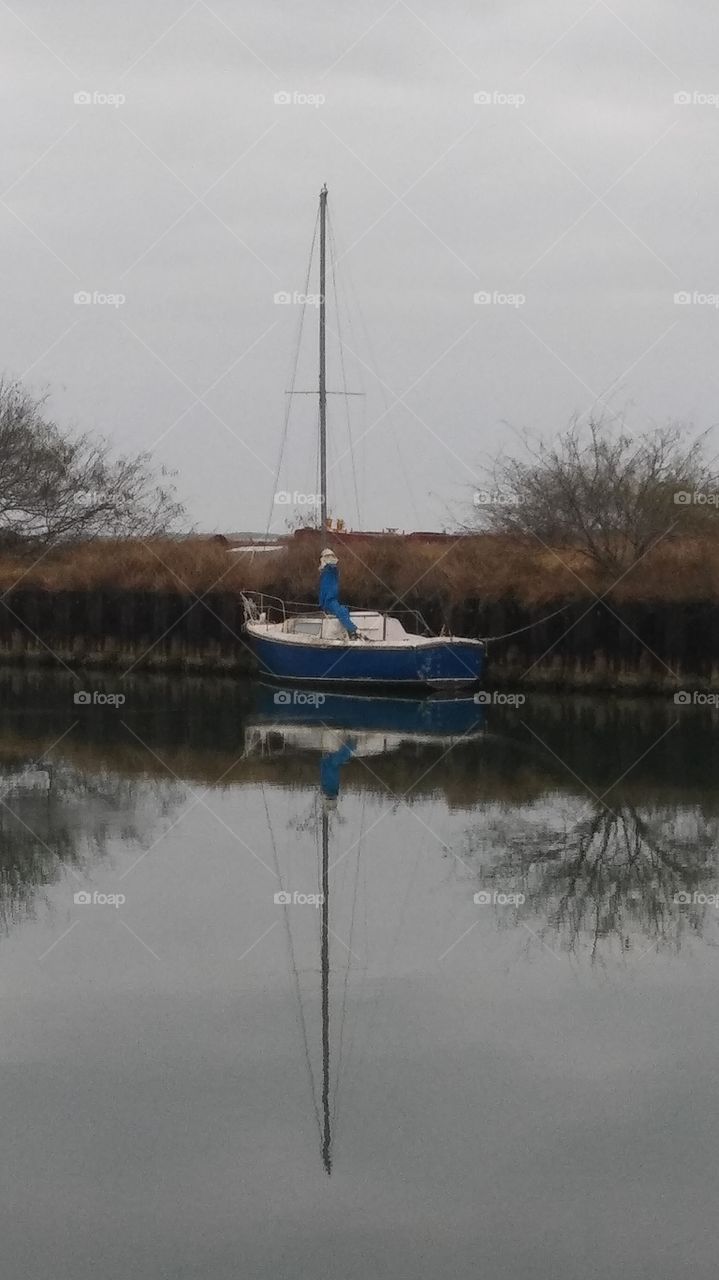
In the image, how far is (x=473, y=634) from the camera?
3625 centimetres

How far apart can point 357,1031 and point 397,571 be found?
30713 mm

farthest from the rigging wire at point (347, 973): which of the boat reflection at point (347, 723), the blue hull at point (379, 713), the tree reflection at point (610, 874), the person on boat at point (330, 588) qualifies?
the person on boat at point (330, 588)

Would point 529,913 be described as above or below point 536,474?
below

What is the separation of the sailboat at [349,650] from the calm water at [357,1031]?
14.6 metres

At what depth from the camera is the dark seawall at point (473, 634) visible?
109 ft

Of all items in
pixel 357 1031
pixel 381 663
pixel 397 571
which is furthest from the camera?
pixel 397 571

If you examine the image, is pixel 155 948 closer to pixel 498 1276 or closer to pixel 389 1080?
pixel 389 1080

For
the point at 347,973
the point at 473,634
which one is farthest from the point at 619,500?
the point at 347,973

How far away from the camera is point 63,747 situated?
22.4 metres

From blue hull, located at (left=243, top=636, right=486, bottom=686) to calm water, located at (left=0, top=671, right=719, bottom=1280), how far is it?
14502mm

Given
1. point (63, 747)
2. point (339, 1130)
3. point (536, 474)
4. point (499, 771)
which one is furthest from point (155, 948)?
point (536, 474)

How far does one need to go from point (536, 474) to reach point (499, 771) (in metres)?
19.7

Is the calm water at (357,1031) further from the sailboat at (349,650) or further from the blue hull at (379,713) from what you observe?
the sailboat at (349,650)

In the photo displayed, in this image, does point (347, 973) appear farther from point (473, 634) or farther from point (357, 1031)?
point (473, 634)
